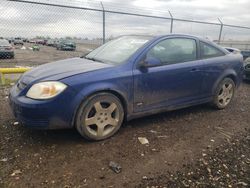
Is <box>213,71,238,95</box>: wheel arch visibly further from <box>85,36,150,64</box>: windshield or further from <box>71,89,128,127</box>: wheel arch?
<box>71,89,128,127</box>: wheel arch

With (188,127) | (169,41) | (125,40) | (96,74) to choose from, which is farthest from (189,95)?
(96,74)

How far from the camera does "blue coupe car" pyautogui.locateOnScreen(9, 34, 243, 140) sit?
3.26m

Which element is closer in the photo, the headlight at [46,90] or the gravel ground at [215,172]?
the gravel ground at [215,172]

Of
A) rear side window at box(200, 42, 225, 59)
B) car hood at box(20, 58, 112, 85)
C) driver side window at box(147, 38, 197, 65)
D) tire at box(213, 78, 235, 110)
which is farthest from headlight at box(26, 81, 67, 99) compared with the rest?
tire at box(213, 78, 235, 110)

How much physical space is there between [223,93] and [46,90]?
12.0 feet

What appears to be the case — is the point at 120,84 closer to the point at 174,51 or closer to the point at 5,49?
the point at 174,51

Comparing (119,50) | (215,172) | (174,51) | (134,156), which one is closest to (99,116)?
(134,156)

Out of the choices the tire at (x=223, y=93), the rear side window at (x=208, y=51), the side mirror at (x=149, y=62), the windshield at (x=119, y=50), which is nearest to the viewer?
the side mirror at (x=149, y=62)

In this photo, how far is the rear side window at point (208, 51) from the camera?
4771 mm

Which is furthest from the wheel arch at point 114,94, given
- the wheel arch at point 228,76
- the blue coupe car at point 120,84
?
the wheel arch at point 228,76

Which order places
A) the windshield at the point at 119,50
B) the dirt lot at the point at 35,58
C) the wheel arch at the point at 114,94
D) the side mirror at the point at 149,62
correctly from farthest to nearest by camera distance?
the dirt lot at the point at 35,58 < the windshield at the point at 119,50 < the side mirror at the point at 149,62 < the wheel arch at the point at 114,94

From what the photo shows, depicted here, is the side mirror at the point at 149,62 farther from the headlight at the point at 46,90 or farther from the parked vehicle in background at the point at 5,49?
the parked vehicle in background at the point at 5,49

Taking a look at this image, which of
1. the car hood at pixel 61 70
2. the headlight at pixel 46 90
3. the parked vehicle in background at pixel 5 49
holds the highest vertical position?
the car hood at pixel 61 70

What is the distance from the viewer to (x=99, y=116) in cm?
357
